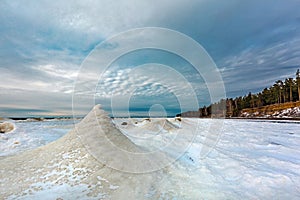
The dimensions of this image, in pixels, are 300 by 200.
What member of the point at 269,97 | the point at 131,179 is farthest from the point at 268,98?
the point at 131,179

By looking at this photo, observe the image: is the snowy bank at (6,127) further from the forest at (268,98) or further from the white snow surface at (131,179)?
the forest at (268,98)

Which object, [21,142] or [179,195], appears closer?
[179,195]

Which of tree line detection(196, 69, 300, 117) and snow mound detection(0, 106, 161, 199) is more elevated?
tree line detection(196, 69, 300, 117)

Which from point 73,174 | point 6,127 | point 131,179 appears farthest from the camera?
point 6,127

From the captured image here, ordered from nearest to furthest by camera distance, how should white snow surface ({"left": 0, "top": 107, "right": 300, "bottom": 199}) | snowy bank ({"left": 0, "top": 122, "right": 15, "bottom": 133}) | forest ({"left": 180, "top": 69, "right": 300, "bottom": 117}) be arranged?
white snow surface ({"left": 0, "top": 107, "right": 300, "bottom": 199})
snowy bank ({"left": 0, "top": 122, "right": 15, "bottom": 133})
forest ({"left": 180, "top": 69, "right": 300, "bottom": 117})

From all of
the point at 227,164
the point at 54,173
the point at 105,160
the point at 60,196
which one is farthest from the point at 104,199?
the point at 227,164

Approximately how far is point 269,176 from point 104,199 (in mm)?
4968

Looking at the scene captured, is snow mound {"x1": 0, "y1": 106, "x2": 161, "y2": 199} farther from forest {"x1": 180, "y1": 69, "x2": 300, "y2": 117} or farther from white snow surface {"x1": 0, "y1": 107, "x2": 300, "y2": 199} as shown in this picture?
forest {"x1": 180, "y1": 69, "x2": 300, "y2": 117}

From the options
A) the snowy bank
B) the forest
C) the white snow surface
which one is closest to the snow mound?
the white snow surface

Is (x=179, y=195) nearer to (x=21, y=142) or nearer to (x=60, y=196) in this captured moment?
(x=60, y=196)

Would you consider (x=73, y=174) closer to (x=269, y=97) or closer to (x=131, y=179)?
(x=131, y=179)

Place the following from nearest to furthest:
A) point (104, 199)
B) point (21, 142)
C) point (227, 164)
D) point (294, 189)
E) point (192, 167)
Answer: point (104, 199) < point (294, 189) < point (192, 167) < point (227, 164) < point (21, 142)

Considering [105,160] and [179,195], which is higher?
[105,160]

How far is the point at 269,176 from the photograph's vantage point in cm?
518
